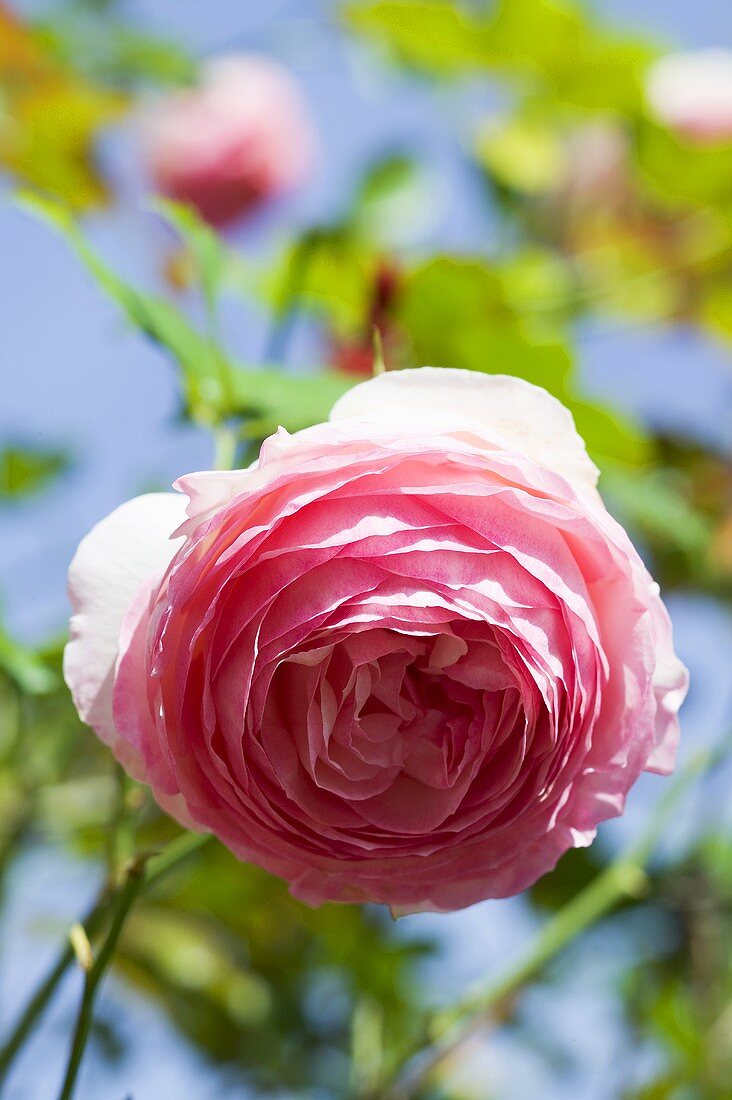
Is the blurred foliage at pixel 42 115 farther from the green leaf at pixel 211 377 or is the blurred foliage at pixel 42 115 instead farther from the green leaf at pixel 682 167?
the green leaf at pixel 211 377

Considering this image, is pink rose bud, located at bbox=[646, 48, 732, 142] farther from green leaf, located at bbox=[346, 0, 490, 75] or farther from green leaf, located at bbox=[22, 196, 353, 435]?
green leaf, located at bbox=[22, 196, 353, 435]

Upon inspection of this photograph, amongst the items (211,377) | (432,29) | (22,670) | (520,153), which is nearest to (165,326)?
(211,377)

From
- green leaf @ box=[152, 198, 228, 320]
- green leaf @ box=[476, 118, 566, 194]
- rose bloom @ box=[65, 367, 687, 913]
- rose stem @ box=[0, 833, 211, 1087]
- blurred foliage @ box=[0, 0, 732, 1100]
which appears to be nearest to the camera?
rose bloom @ box=[65, 367, 687, 913]

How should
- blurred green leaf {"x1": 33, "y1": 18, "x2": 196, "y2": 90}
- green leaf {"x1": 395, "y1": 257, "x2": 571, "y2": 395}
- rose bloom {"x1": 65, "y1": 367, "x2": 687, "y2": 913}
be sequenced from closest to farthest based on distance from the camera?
rose bloom {"x1": 65, "y1": 367, "x2": 687, "y2": 913} → green leaf {"x1": 395, "y1": 257, "x2": 571, "y2": 395} → blurred green leaf {"x1": 33, "y1": 18, "x2": 196, "y2": 90}

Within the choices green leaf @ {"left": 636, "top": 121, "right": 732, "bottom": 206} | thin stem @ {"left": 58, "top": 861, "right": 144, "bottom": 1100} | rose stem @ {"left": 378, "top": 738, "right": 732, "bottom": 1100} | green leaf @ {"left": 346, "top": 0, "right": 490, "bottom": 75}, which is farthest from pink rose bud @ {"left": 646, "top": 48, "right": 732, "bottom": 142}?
thin stem @ {"left": 58, "top": 861, "right": 144, "bottom": 1100}

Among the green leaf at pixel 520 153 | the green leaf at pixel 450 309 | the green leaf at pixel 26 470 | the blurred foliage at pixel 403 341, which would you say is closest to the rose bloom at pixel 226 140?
the blurred foliage at pixel 403 341
